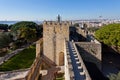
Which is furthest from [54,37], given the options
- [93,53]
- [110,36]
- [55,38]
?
[110,36]

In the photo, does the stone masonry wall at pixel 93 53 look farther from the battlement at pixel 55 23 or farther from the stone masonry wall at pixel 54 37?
the battlement at pixel 55 23

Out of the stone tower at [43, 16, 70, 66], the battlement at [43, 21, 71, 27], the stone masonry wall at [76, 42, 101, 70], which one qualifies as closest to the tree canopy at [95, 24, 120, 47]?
the stone tower at [43, 16, 70, 66]

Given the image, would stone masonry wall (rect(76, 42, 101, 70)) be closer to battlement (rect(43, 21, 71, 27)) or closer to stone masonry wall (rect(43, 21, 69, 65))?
stone masonry wall (rect(43, 21, 69, 65))

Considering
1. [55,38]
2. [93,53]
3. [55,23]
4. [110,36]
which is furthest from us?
[110,36]

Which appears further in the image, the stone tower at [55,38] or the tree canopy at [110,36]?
the tree canopy at [110,36]

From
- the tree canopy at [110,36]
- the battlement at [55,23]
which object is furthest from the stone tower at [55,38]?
the tree canopy at [110,36]

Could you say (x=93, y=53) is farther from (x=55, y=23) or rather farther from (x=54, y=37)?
(x=55, y=23)

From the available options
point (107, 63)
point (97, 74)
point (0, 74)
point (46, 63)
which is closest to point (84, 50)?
point (97, 74)

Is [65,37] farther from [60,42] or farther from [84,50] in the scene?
[84,50]
